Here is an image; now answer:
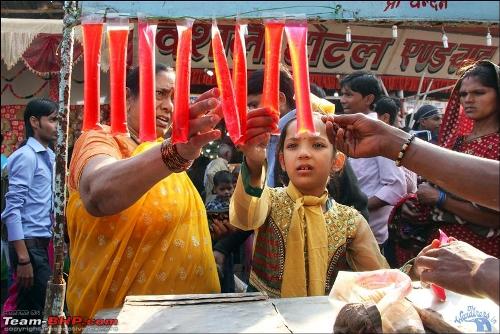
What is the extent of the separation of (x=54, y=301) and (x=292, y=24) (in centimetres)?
120

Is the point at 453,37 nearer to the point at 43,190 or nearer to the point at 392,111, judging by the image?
the point at 392,111

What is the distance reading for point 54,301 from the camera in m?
1.73

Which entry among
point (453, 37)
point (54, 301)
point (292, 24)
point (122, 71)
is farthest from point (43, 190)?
point (453, 37)

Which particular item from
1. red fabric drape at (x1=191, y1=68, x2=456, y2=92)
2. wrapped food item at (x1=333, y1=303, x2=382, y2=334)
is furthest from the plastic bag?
red fabric drape at (x1=191, y1=68, x2=456, y2=92)

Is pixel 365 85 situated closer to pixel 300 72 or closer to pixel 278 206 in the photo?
pixel 278 206

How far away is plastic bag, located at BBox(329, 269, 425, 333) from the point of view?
1.19 metres

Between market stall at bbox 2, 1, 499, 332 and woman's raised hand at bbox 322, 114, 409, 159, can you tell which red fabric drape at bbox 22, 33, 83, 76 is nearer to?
market stall at bbox 2, 1, 499, 332

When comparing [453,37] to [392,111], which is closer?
[392,111]

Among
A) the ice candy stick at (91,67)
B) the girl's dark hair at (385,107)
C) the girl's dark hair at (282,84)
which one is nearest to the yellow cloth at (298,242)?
the ice candy stick at (91,67)

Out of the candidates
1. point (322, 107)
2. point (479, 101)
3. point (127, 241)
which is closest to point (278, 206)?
point (322, 107)

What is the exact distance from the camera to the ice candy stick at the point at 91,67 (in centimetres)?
153

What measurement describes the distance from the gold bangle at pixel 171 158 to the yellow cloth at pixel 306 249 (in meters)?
0.63

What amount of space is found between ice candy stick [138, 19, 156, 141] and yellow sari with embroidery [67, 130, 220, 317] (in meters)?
0.31

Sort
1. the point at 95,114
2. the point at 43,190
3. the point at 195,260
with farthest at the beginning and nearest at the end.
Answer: the point at 43,190
the point at 195,260
the point at 95,114
